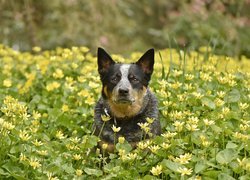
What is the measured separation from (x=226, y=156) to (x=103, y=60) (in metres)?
1.35

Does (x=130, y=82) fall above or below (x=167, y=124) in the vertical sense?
above

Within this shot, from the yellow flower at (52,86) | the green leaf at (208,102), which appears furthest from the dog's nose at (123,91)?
the yellow flower at (52,86)

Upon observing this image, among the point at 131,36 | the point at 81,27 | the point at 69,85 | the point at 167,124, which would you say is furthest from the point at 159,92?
the point at 131,36

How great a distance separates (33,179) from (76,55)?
303 centimetres

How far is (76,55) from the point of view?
6809 mm

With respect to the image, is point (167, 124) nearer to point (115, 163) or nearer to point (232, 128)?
point (232, 128)

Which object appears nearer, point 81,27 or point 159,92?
point 159,92

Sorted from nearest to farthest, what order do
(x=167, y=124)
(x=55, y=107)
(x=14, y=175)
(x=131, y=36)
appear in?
(x=14, y=175) → (x=167, y=124) → (x=55, y=107) → (x=131, y=36)

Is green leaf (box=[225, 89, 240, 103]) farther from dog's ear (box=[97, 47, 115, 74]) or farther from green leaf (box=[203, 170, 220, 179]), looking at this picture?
green leaf (box=[203, 170, 220, 179])

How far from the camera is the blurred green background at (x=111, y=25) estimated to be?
10.3m

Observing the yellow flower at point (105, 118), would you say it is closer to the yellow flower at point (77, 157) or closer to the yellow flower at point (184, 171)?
the yellow flower at point (77, 157)

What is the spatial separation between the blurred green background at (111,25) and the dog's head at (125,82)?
487 centimetres

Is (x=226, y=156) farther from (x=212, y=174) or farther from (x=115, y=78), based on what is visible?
(x=115, y=78)

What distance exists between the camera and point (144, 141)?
14.1 ft
